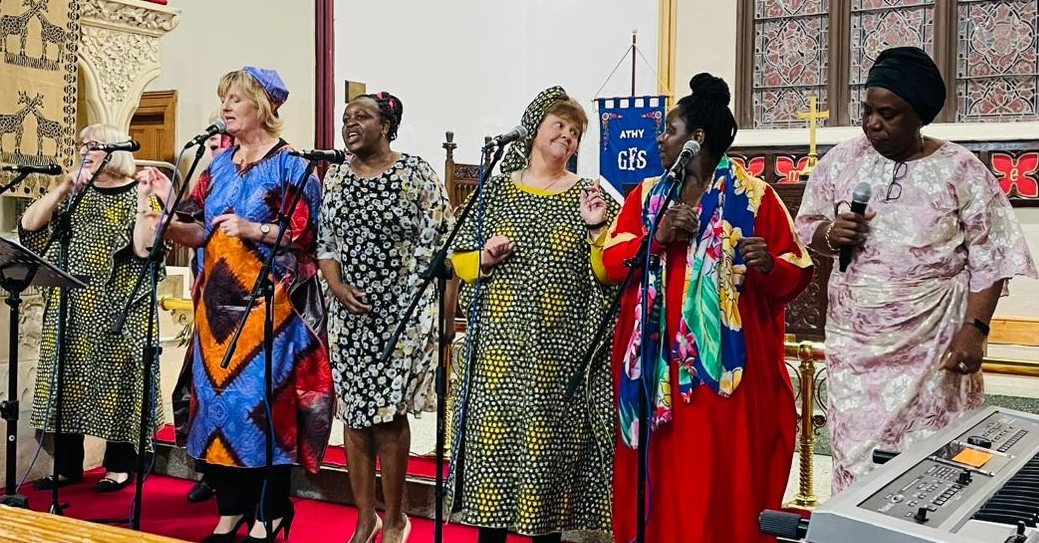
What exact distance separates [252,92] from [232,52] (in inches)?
192

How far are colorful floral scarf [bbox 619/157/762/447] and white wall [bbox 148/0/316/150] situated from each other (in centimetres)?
586

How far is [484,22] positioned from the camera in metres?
12.0

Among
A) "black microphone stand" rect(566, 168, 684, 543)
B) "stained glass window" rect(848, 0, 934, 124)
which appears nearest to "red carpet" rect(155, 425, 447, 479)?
"black microphone stand" rect(566, 168, 684, 543)

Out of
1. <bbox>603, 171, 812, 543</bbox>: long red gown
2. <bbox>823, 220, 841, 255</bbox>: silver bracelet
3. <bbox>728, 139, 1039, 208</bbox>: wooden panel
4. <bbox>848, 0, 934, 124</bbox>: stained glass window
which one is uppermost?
<bbox>848, 0, 934, 124</bbox>: stained glass window

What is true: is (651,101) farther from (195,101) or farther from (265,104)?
(265,104)

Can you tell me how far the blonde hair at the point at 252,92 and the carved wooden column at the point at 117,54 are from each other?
2.26 metres

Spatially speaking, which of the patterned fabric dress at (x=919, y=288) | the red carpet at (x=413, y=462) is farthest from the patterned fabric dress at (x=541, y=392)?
the red carpet at (x=413, y=462)

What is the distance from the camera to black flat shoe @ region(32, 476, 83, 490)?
16.7ft

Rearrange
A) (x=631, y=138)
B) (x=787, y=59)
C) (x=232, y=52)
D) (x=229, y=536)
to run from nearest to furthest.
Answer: (x=229, y=536), (x=232, y=52), (x=631, y=138), (x=787, y=59)

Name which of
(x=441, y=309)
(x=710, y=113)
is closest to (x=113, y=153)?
(x=441, y=309)

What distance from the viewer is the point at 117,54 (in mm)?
6117

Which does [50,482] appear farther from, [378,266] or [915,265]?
[915,265]

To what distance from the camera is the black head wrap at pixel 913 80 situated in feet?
9.49

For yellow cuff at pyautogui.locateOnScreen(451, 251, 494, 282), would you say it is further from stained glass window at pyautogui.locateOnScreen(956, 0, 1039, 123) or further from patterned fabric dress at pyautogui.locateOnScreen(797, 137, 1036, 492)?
stained glass window at pyautogui.locateOnScreen(956, 0, 1039, 123)
